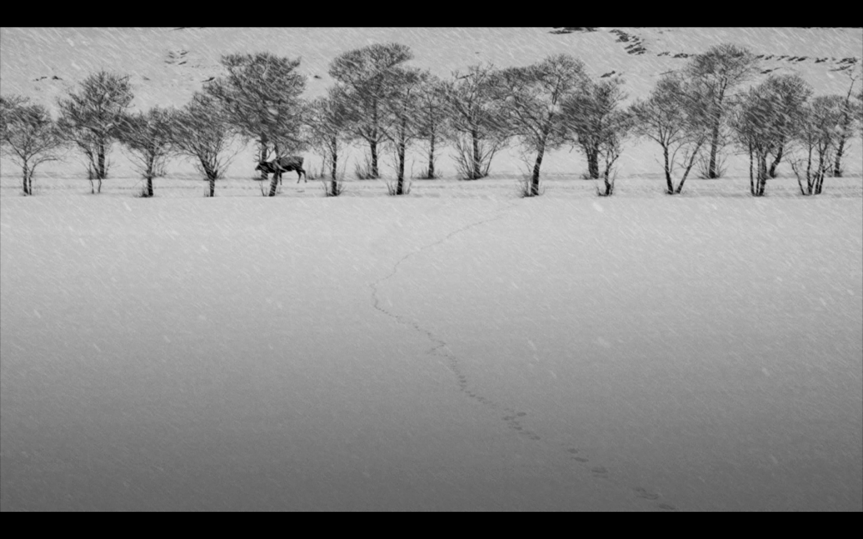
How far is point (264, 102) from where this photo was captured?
36500 millimetres

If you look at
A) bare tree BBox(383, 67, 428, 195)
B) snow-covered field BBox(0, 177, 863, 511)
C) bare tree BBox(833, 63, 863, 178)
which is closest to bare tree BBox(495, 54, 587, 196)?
bare tree BBox(383, 67, 428, 195)

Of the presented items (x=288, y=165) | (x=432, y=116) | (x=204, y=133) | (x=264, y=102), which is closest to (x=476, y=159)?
(x=432, y=116)

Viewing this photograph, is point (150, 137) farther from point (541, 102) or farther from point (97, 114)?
point (541, 102)

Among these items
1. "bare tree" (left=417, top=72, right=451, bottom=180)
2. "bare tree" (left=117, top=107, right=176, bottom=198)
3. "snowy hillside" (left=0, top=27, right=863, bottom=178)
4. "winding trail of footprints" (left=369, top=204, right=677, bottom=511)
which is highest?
"snowy hillside" (left=0, top=27, right=863, bottom=178)

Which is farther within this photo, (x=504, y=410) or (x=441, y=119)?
(x=441, y=119)

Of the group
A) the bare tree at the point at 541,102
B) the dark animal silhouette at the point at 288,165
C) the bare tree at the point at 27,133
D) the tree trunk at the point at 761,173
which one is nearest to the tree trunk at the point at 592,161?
the bare tree at the point at 541,102

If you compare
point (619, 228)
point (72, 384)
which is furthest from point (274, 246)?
point (72, 384)

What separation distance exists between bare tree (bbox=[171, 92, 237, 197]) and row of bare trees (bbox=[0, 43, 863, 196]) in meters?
0.09

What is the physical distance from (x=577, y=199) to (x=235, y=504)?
26.4 meters

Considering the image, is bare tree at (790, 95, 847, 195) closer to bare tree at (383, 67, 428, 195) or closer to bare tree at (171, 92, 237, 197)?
bare tree at (383, 67, 428, 195)

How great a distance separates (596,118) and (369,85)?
1204cm

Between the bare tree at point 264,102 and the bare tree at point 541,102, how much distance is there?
9.95 meters

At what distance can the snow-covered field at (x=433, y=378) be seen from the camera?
434 cm

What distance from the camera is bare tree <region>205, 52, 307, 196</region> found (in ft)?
115
